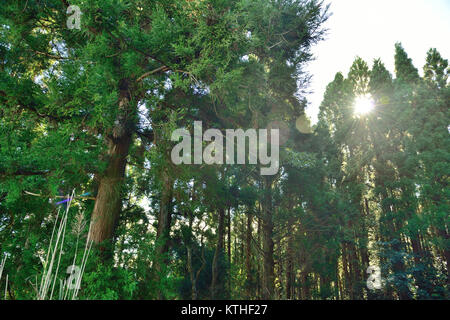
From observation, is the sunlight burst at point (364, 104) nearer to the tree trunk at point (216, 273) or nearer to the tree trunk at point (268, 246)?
the tree trunk at point (268, 246)

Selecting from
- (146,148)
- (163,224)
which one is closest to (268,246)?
(163,224)

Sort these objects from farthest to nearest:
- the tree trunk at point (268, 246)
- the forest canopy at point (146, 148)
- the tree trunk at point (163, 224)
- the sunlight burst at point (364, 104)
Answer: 1. the sunlight burst at point (364, 104)
2. the tree trunk at point (268, 246)
3. the tree trunk at point (163, 224)
4. the forest canopy at point (146, 148)

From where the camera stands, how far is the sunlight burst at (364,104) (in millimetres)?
15297

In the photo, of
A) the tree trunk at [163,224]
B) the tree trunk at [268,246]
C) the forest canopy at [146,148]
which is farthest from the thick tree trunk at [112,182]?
the tree trunk at [268,246]

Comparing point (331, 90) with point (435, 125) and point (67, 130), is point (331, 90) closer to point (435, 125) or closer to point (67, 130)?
point (435, 125)

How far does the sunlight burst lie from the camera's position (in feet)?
50.2

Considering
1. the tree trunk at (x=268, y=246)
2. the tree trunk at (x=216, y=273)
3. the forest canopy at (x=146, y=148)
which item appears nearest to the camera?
the forest canopy at (x=146, y=148)

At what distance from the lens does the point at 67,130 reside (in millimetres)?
3396

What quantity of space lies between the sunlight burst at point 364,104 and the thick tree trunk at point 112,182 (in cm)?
1539

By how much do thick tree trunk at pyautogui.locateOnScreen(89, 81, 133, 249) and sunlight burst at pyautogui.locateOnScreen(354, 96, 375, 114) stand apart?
15.4 meters

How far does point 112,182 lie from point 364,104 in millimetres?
16206

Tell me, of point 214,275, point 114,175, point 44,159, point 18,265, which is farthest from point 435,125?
point 18,265

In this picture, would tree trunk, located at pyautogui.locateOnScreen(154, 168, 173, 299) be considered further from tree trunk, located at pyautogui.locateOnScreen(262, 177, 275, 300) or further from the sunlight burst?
the sunlight burst
